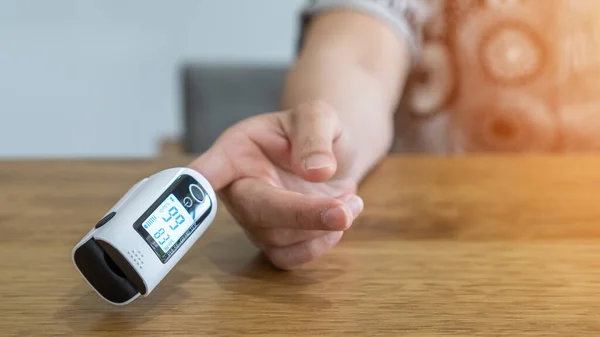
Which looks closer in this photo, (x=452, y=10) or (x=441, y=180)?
(x=441, y=180)

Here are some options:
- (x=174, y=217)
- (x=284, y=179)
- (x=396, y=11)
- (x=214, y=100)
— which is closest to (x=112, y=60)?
(x=214, y=100)

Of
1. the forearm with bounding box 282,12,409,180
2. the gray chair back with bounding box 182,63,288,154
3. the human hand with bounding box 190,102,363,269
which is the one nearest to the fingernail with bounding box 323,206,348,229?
the human hand with bounding box 190,102,363,269

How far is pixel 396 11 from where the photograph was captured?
0.94m

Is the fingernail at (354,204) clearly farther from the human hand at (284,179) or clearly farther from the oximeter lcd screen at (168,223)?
the oximeter lcd screen at (168,223)

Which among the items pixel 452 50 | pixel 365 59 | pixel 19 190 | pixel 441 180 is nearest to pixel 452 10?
pixel 452 50

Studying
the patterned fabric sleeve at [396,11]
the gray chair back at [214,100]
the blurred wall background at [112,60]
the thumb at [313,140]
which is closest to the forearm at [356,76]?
the patterned fabric sleeve at [396,11]

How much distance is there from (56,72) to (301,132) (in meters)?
1.73

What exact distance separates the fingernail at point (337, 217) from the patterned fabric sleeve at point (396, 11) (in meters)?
0.52

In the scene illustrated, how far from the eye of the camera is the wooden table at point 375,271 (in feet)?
→ 1.41

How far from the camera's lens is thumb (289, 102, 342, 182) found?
0.50m

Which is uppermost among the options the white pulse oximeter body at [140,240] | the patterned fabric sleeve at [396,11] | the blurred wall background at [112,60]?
the patterned fabric sleeve at [396,11]

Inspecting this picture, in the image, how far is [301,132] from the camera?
53cm

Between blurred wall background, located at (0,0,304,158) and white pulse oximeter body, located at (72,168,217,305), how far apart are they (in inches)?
64.7

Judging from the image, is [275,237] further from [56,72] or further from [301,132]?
[56,72]
